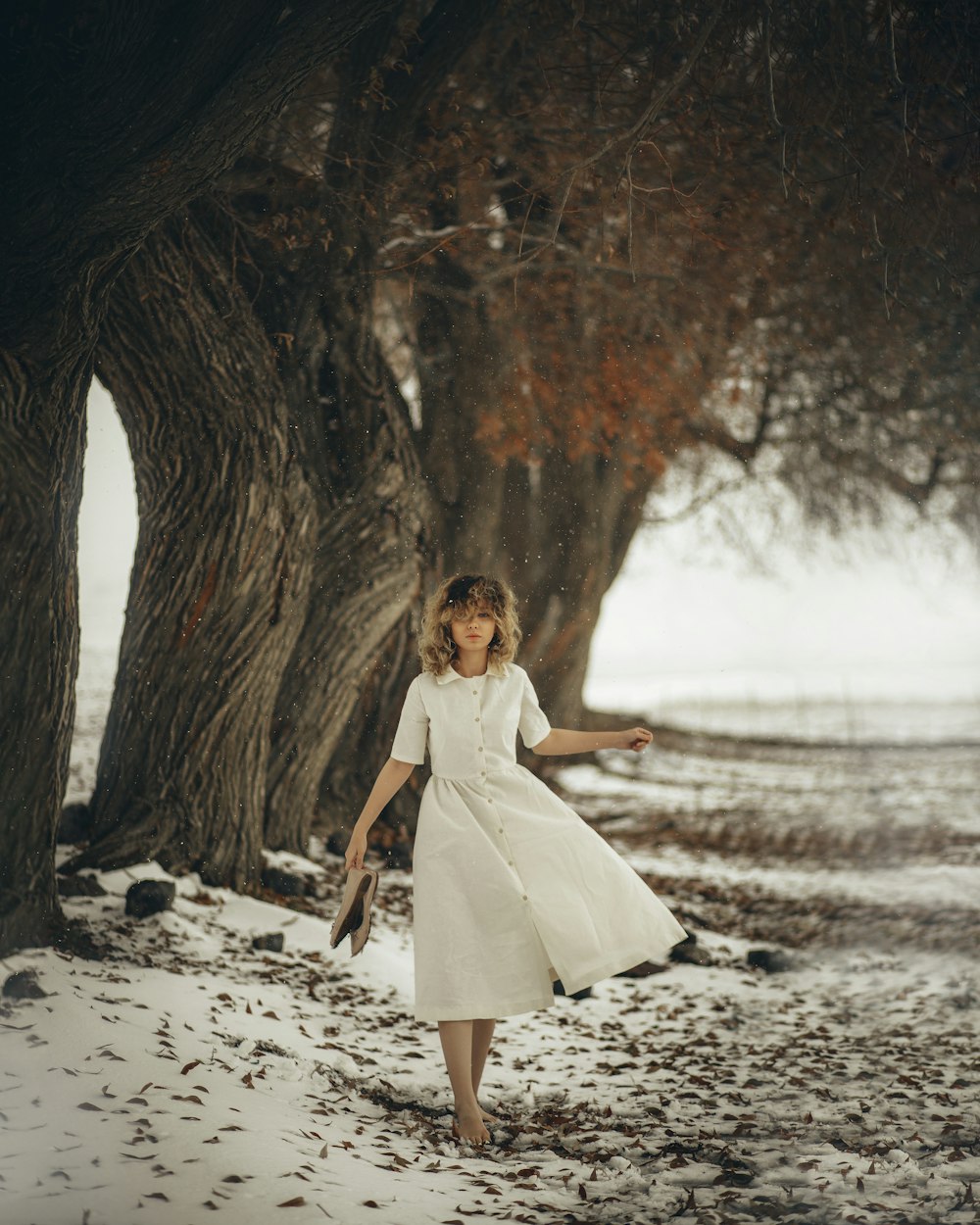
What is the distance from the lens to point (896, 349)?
8781 mm

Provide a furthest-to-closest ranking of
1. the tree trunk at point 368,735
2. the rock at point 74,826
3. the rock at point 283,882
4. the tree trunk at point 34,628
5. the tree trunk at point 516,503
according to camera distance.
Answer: the tree trunk at point 516,503, the tree trunk at point 368,735, the rock at point 283,882, the rock at point 74,826, the tree trunk at point 34,628

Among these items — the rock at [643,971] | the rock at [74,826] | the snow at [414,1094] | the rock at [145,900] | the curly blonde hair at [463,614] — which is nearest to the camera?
the snow at [414,1094]

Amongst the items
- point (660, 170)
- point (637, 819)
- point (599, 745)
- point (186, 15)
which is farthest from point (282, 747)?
point (637, 819)

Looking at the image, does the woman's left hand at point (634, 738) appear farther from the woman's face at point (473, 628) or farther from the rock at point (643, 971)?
the rock at point (643, 971)

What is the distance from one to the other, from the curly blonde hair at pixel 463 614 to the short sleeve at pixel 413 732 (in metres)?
0.11

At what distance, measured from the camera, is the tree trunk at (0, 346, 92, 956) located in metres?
4.04

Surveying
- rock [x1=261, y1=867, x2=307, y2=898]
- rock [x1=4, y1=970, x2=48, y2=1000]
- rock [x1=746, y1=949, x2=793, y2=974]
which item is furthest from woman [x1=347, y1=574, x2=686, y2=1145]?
rock [x1=746, y1=949, x2=793, y2=974]

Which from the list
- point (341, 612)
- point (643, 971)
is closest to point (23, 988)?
point (341, 612)

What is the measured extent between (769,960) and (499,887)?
3.10 m

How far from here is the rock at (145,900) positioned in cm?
478

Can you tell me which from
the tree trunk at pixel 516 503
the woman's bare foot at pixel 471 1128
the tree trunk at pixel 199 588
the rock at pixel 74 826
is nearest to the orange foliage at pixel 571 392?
the tree trunk at pixel 516 503

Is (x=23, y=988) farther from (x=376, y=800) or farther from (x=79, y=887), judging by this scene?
(x=376, y=800)

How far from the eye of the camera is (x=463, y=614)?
3564mm

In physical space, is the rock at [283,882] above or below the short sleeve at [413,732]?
below
